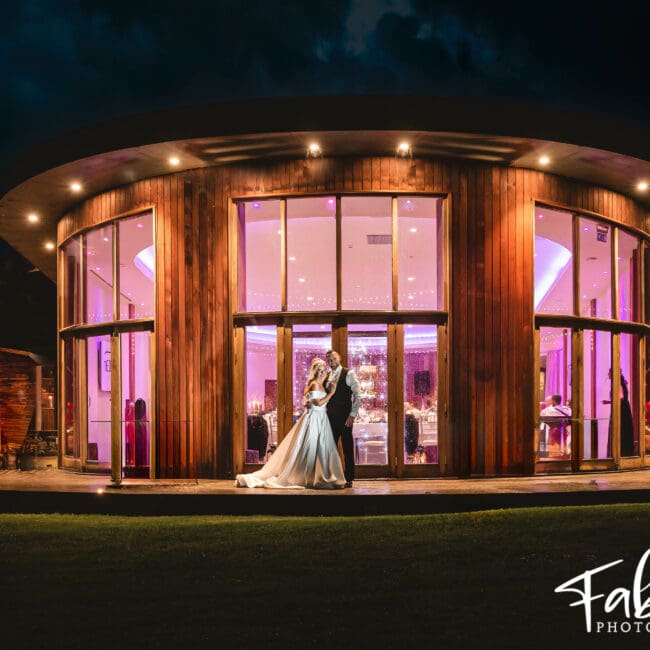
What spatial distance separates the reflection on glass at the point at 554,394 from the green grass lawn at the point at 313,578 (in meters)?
2.81

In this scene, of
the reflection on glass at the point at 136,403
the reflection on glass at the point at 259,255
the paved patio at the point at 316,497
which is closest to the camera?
the paved patio at the point at 316,497

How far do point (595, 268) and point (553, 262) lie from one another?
107cm

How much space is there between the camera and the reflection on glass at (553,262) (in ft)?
38.1

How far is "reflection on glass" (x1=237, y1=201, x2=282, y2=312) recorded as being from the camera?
442 inches

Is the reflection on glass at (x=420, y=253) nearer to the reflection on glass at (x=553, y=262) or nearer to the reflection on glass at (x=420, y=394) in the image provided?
the reflection on glass at (x=420, y=394)

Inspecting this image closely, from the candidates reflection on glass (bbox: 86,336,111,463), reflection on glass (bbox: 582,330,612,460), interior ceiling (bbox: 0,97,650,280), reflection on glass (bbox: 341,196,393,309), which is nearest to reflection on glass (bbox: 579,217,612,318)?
reflection on glass (bbox: 582,330,612,460)

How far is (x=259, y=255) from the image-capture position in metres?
11.3

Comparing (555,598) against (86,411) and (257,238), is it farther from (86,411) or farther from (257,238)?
(86,411)

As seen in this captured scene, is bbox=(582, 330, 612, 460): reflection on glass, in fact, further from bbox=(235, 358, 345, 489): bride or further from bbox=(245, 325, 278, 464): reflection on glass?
bbox=(245, 325, 278, 464): reflection on glass

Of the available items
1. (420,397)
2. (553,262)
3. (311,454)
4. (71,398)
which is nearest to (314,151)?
(420,397)

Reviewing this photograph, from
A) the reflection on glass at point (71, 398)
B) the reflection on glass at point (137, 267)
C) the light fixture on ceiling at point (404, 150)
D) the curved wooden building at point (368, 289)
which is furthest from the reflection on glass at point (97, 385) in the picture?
the light fixture on ceiling at point (404, 150)

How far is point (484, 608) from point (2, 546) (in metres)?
4.53

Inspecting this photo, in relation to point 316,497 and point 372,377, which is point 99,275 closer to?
point 372,377

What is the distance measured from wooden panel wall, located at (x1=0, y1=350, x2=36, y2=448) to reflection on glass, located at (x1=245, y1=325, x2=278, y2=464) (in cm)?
837
